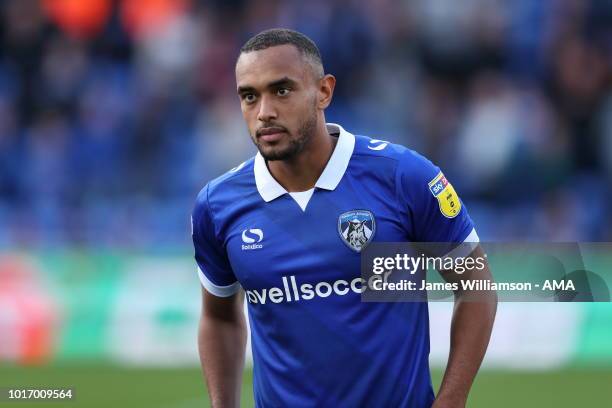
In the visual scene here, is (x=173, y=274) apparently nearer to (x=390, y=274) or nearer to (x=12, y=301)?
(x=12, y=301)

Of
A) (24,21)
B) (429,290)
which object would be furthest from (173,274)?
(429,290)

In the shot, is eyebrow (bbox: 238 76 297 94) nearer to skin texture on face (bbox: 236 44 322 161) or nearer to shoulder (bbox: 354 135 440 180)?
skin texture on face (bbox: 236 44 322 161)

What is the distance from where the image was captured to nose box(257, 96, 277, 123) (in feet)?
13.6

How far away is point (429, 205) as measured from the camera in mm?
4129

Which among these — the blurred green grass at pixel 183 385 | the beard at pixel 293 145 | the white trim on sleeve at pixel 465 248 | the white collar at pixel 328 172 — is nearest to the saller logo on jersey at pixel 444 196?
the white trim on sleeve at pixel 465 248

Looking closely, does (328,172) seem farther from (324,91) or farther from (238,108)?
(238,108)

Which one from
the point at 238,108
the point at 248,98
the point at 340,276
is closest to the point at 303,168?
the point at 248,98

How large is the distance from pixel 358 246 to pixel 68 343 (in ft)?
23.5

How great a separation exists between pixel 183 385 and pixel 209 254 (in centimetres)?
574

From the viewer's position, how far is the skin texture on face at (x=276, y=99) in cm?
418

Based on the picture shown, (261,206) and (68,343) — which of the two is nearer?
(261,206)

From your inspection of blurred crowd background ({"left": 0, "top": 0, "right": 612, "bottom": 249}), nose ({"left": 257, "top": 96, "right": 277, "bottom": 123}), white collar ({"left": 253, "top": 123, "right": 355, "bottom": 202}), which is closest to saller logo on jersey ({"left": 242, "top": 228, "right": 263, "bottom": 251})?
white collar ({"left": 253, "top": 123, "right": 355, "bottom": 202})

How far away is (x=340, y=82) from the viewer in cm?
1363

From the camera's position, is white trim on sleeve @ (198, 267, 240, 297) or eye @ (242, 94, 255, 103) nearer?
eye @ (242, 94, 255, 103)
